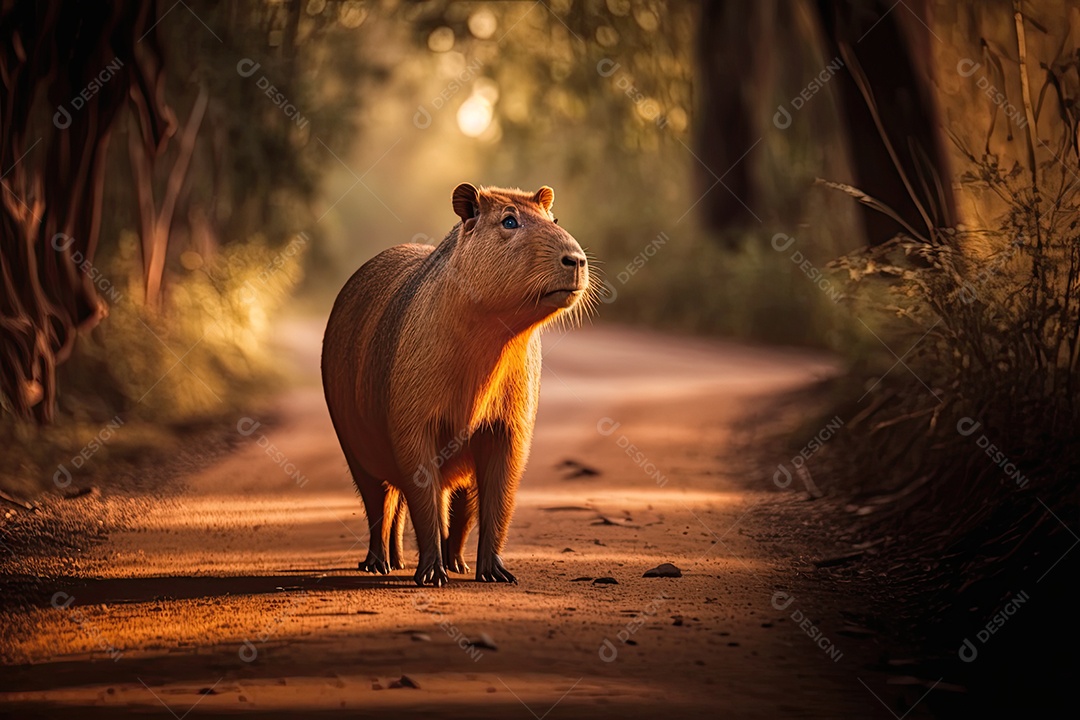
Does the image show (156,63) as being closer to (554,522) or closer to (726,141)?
(554,522)

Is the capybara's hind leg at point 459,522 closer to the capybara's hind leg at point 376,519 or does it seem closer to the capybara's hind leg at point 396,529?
the capybara's hind leg at point 376,519

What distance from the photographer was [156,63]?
1345 centimetres

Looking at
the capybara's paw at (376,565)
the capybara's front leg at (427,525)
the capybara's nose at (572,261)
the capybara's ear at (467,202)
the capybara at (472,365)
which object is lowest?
the capybara's paw at (376,565)

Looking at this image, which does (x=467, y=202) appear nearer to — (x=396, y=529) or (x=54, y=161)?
(x=396, y=529)

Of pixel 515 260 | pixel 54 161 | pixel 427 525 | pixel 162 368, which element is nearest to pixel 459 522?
pixel 427 525

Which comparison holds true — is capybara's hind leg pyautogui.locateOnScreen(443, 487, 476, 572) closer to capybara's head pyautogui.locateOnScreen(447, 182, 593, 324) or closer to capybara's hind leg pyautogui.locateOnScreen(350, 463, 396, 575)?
capybara's hind leg pyautogui.locateOnScreen(350, 463, 396, 575)

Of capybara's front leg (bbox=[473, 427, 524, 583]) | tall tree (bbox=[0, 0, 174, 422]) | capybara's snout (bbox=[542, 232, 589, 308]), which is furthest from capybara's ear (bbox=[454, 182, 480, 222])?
tall tree (bbox=[0, 0, 174, 422])

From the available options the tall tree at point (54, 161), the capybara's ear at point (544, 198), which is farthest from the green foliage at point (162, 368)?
the capybara's ear at point (544, 198)

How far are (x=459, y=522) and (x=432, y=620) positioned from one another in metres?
1.72

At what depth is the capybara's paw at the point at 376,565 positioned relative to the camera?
26.2 ft

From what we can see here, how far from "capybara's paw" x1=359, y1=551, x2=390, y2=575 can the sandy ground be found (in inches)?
8.5

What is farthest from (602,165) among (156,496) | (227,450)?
(156,496)

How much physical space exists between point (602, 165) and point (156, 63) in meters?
20.5

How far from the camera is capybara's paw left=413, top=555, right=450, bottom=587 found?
23.7 ft
